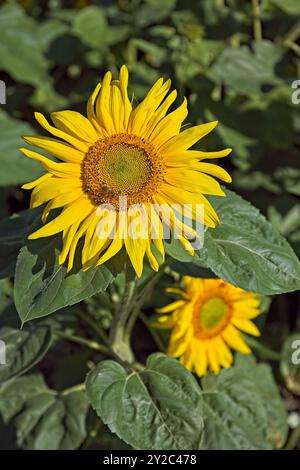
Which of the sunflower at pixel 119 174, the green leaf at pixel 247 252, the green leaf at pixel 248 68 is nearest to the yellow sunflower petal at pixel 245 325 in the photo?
the green leaf at pixel 247 252

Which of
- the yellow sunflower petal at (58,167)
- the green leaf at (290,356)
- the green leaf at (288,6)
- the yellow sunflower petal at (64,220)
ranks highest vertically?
the green leaf at (288,6)

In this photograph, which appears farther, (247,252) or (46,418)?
(46,418)

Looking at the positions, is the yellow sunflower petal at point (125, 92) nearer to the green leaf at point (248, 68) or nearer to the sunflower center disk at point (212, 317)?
the sunflower center disk at point (212, 317)

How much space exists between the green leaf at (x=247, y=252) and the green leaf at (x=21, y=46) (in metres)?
1.33

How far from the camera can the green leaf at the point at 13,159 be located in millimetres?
2396

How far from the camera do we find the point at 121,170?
1.47 meters

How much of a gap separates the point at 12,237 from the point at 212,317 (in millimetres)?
557

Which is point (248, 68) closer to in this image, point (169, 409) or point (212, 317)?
point (212, 317)

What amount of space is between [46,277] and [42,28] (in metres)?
1.65

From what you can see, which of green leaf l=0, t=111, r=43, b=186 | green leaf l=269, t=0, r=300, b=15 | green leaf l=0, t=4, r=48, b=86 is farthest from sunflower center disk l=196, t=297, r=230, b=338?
green leaf l=0, t=4, r=48, b=86

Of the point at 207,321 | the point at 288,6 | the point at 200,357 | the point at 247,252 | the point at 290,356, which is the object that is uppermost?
the point at 288,6

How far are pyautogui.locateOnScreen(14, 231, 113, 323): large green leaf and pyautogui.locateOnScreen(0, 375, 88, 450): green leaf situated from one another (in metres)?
0.57

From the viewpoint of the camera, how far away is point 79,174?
1494mm

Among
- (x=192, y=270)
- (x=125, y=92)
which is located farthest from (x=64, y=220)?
(x=192, y=270)
